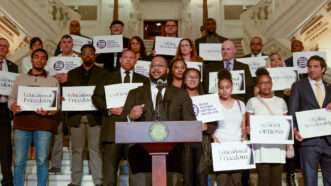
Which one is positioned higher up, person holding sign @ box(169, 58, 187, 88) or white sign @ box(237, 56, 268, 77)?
white sign @ box(237, 56, 268, 77)

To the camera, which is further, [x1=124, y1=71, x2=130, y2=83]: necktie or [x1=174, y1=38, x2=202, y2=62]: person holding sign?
[x1=174, y1=38, x2=202, y2=62]: person holding sign

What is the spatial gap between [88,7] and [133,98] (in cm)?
1310

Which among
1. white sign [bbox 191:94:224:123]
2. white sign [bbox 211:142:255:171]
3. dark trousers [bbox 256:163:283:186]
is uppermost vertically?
white sign [bbox 191:94:224:123]

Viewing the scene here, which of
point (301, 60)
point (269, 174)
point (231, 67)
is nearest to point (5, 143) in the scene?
point (231, 67)

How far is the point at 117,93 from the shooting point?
6199mm

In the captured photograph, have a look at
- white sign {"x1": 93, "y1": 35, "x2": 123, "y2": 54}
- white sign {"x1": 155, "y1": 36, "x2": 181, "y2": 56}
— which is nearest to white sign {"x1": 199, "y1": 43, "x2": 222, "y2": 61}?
white sign {"x1": 155, "y1": 36, "x2": 181, "y2": 56}

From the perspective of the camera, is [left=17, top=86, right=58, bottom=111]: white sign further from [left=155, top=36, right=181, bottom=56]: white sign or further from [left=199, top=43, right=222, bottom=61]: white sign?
[left=199, top=43, right=222, bottom=61]: white sign

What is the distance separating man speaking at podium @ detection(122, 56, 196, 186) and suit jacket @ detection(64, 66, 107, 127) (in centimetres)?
143

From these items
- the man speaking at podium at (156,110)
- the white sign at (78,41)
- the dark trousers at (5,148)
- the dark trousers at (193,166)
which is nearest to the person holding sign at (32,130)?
the dark trousers at (5,148)

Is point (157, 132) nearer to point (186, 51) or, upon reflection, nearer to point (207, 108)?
point (207, 108)

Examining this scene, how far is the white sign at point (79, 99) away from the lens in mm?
6605

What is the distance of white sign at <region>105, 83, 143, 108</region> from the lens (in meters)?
6.18

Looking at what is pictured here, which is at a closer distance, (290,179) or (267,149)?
(267,149)

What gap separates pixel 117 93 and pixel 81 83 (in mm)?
833
